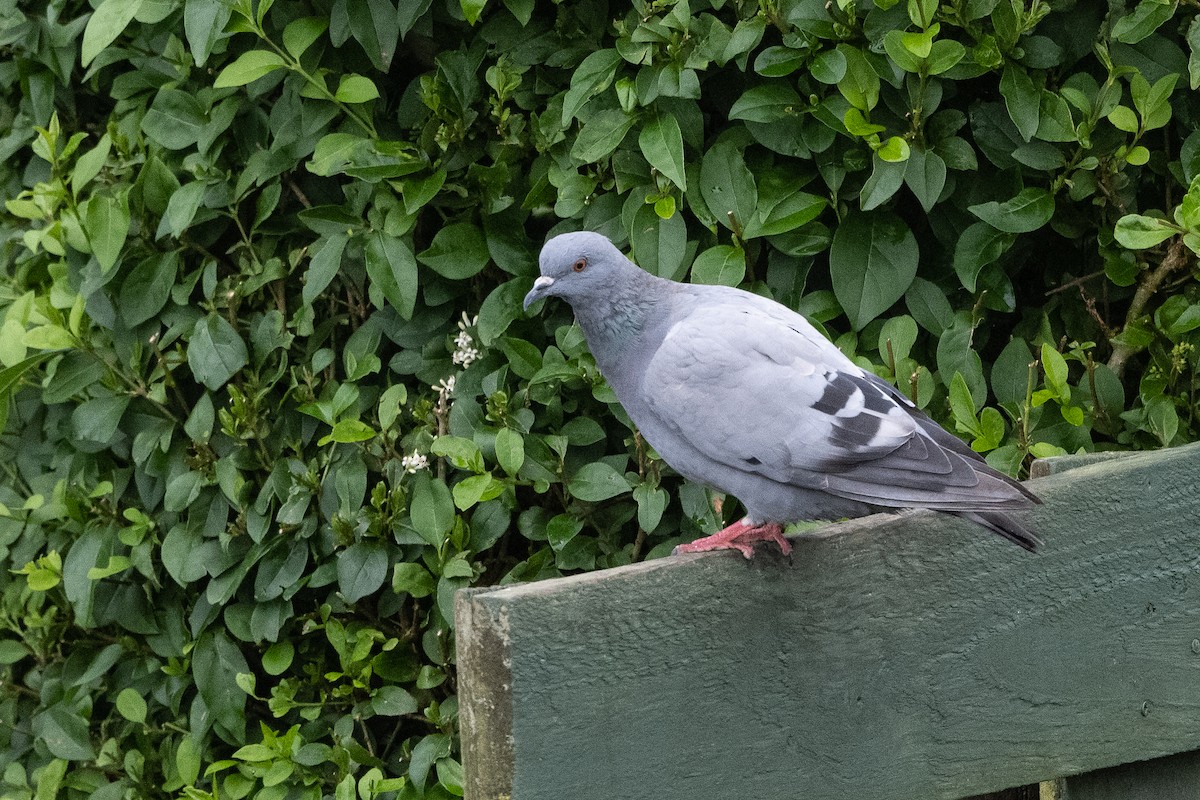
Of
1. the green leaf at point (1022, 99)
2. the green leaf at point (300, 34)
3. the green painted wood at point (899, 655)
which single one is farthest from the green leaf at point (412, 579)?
the green leaf at point (1022, 99)

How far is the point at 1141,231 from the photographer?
6.80ft

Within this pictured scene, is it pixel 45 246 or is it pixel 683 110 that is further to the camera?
pixel 45 246

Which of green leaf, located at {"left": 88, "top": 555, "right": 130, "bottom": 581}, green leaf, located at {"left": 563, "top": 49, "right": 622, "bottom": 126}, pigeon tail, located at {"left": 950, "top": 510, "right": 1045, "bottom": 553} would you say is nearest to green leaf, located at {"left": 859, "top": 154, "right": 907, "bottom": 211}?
green leaf, located at {"left": 563, "top": 49, "right": 622, "bottom": 126}

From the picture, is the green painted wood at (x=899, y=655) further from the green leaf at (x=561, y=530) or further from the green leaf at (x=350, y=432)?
the green leaf at (x=350, y=432)

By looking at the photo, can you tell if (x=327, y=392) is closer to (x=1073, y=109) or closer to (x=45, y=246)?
(x=45, y=246)

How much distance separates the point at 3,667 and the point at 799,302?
2.32m

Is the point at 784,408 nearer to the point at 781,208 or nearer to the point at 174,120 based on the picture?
the point at 781,208

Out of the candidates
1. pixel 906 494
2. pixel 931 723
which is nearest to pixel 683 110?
pixel 906 494

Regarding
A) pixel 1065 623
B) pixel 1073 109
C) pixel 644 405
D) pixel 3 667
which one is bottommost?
pixel 3 667

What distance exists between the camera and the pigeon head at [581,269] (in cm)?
212

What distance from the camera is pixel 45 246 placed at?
2777 millimetres

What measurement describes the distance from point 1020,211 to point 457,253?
42.4 inches

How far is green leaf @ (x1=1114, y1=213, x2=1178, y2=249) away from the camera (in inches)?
80.9

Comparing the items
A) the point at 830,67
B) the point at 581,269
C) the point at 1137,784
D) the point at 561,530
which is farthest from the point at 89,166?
the point at 1137,784
